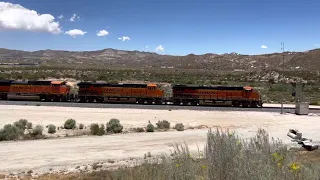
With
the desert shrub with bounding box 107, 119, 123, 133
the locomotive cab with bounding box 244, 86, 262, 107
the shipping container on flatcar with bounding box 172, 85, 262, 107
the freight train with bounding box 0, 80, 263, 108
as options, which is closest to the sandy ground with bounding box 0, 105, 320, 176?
the desert shrub with bounding box 107, 119, 123, 133

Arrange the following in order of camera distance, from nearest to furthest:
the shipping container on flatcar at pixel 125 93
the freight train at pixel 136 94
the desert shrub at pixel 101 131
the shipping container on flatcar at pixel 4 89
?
1. the desert shrub at pixel 101 131
2. the freight train at pixel 136 94
3. the shipping container on flatcar at pixel 125 93
4. the shipping container on flatcar at pixel 4 89

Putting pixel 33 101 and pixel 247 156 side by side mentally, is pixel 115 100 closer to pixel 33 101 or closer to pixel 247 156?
pixel 33 101

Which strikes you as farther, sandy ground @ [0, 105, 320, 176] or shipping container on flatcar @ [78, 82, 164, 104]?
shipping container on flatcar @ [78, 82, 164, 104]

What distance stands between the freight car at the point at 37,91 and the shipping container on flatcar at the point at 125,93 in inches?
135

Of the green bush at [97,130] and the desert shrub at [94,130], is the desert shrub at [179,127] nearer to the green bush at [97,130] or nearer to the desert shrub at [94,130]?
the green bush at [97,130]

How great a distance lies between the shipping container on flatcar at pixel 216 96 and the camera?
141 feet

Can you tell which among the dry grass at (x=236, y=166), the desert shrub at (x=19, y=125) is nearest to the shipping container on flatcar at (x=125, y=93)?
the desert shrub at (x=19, y=125)

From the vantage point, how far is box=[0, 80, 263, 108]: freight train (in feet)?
142

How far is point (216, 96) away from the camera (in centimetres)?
4356

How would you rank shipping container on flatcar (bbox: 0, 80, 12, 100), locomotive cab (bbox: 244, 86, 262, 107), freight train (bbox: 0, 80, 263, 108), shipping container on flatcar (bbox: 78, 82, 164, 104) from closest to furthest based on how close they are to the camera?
locomotive cab (bbox: 244, 86, 262, 107)
freight train (bbox: 0, 80, 263, 108)
shipping container on flatcar (bbox: 78, 82, 164, 104)
shipping container on flatcar (bbox: 0, 80, 12, 100)

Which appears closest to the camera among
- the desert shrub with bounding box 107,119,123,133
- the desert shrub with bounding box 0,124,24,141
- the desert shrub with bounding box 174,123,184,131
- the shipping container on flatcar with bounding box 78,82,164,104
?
the desert shrub with bounding box 0,124,24,141

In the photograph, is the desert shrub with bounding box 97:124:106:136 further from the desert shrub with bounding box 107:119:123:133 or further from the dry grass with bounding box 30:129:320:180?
the dry grass with bounding box 30:129:320:180

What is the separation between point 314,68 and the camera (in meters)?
130

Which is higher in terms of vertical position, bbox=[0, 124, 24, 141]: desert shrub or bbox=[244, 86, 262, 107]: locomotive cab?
bbox=[244, 86, 262, 107]: locomotive cab
